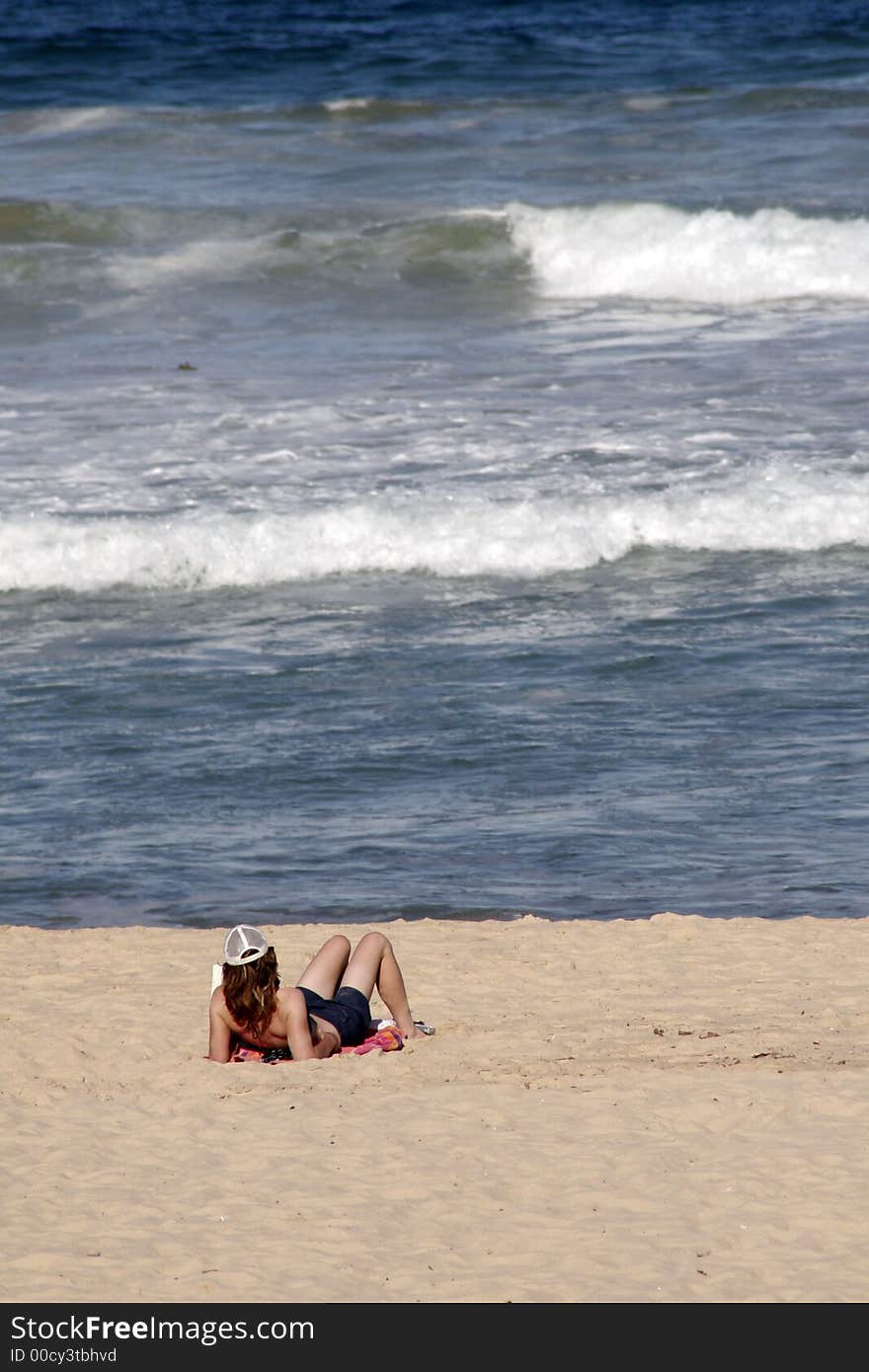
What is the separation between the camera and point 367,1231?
4926 millimetres

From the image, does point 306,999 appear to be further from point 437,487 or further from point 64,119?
point 64,119

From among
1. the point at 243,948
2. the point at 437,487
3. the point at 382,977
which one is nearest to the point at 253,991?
the point at 243,948

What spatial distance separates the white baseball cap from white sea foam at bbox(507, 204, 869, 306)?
14.7 m

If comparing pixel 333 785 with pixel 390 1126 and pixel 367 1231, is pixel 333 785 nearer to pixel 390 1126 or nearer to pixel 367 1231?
pixel 390 1126

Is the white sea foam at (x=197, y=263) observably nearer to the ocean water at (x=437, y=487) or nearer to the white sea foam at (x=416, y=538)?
the ocean water at (x=437, y=487)

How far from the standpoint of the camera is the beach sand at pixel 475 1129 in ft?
15.4

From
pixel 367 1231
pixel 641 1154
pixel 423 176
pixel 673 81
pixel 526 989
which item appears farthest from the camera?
pixel 673 81

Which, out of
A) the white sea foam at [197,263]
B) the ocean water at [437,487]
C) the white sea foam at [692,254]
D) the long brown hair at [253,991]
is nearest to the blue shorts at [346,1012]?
the long brown hair at [253,991]

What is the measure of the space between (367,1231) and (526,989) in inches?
92.0

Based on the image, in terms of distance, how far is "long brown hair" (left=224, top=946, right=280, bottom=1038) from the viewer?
6367 mm

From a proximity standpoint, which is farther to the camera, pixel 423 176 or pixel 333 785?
pixel 423 176

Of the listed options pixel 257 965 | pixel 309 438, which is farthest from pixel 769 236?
pixel 257 965

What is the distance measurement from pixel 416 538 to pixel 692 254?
8838mm
